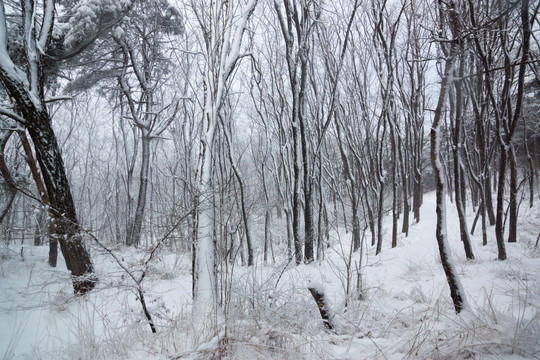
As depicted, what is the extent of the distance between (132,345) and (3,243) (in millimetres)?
8233

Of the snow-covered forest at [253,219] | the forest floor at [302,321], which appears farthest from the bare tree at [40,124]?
the forest floor at [302,321]

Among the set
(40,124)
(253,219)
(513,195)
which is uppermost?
(40,124)

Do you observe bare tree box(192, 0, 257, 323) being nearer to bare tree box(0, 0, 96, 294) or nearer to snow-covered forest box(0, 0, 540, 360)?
snow-covered forest box(0, 0, 540, 360)

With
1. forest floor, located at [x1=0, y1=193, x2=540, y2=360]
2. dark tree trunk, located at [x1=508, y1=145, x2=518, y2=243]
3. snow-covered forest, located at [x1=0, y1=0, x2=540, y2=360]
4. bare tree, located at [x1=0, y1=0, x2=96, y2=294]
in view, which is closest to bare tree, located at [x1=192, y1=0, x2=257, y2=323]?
snow-covered forest, located at [x1=0, y1=0, x2=540, y2=360]

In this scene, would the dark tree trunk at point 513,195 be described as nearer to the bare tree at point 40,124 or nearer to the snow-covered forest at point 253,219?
the snow-covered forest at point 253,219

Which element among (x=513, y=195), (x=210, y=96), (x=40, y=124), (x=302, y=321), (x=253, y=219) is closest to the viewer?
(x=302, y=321)

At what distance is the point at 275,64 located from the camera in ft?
28.1

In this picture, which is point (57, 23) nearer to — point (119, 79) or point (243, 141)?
point (119, 79)

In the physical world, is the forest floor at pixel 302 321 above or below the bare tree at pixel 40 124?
below

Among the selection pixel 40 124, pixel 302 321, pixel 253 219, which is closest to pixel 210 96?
pixel 302 321

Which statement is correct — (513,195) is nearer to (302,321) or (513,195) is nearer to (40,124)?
(302,321)

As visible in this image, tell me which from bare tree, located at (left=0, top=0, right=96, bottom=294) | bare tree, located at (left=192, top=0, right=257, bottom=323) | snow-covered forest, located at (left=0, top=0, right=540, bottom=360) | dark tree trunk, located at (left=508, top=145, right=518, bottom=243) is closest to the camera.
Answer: snow-covered forest, located at (left=0, top=0, right=540, bottom=360)

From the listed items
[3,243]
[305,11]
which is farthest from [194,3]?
[3,243]

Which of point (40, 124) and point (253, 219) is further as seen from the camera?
point (253, 219)
